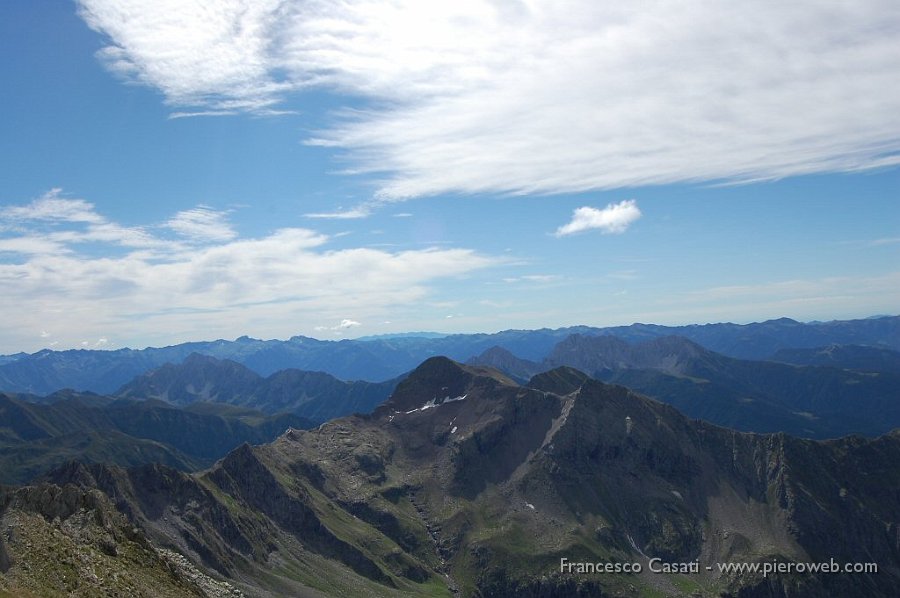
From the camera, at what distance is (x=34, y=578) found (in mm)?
61156

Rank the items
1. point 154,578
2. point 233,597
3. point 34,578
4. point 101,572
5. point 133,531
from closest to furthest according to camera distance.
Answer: point 34,578 → point 101,572 → point 154,578 → point 133,531 → point 233,597

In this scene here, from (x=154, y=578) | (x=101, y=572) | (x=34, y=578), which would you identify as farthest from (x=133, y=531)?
(x=34, y=578)

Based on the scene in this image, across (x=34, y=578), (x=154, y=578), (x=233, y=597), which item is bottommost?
(x=233, y=597)

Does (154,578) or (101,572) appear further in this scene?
(154,578)

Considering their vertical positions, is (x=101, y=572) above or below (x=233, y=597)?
above

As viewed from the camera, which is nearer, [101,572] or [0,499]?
[101,572]

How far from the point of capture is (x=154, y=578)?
254 feet

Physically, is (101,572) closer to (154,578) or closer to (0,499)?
(154,578)

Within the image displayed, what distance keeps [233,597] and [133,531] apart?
1687 cm

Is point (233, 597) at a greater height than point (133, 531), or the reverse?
point (133, 531)

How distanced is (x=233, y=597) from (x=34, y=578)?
38.8m

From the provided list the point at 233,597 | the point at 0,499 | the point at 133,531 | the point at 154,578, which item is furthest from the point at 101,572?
the point at 0,499

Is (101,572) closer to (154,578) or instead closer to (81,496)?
(154,578)

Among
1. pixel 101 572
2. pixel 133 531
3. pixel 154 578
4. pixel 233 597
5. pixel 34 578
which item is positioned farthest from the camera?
pixel 233 597
